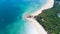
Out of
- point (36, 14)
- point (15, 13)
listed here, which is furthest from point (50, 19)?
point (15, 13)

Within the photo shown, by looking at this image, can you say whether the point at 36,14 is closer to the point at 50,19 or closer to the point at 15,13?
the point at 50,19

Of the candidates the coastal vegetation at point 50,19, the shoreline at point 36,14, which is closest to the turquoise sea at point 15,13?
the shoreline at point 36,14

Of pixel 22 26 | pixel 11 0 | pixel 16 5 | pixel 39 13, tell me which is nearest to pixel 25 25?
pixel 22 26

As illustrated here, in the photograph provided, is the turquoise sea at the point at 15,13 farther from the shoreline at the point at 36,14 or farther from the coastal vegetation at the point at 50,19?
the coastal vegetation at the point at 50,19

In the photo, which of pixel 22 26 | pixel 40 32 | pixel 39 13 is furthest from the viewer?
pixel 39 13

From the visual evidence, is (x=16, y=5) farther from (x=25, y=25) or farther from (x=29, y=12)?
(x=25, y=25)

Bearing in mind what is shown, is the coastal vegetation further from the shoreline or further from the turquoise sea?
the turquoise sea
